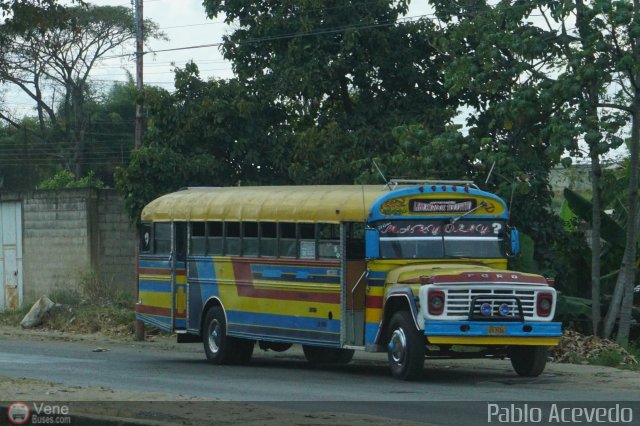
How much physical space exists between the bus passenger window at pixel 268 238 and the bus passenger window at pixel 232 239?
0.68 meters

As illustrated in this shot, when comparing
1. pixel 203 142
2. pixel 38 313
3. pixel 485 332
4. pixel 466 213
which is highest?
pixel 203 142

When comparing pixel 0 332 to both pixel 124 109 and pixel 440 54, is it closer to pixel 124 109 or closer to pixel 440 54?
pixel 440 54

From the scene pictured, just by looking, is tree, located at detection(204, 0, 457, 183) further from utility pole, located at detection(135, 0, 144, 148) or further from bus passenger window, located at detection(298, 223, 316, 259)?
bus passenger window, located at detection(298, 223, 316, 259)

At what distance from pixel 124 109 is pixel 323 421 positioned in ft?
177

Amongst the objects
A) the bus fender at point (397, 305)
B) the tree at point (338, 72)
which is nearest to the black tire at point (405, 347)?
the bus fender at point (397, 305)

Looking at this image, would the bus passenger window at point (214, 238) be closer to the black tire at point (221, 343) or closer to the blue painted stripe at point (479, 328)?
the black tire at point (221, 343)

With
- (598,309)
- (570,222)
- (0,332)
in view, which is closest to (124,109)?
(0,332)

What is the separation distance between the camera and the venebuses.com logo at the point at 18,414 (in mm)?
11516

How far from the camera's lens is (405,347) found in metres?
15.6

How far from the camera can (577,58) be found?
19047 millimetres

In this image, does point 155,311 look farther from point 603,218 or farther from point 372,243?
point 603,218

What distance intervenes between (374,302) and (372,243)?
81 cm

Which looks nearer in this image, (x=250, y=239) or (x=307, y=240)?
(x=307, y=240)

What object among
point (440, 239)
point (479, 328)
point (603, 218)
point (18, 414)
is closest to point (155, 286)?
point (440, 239)
